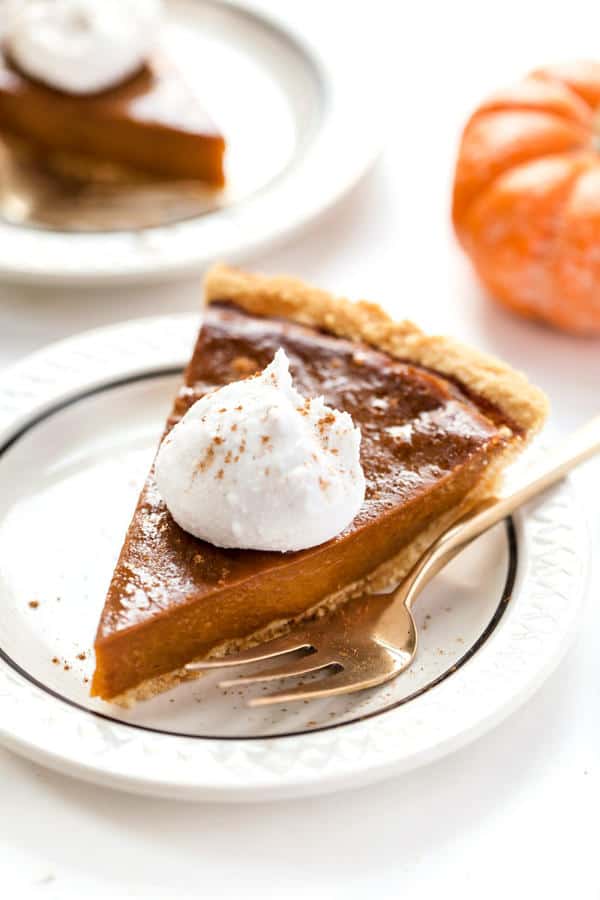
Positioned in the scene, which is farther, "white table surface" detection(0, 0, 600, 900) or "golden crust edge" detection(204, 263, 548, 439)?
"golden crust edge" detection(204, 263, 548, 439)

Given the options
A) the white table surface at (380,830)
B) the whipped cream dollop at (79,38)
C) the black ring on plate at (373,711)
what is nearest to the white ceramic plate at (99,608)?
the black ring on plate at (373,711)

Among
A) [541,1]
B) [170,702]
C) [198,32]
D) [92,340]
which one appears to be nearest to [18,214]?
[92,340]

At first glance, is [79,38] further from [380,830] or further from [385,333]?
[380,830]

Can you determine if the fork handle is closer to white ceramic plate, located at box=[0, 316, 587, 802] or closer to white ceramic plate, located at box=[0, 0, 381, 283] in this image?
white ceramic plate, located at box=[0, 316, 587, 802]

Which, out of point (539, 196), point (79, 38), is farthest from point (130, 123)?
point (539, 196)

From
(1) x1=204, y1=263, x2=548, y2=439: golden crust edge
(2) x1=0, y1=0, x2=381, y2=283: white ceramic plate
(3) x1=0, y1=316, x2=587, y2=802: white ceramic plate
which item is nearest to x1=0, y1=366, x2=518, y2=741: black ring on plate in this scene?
(3) x1=0, y1=316, x2=587, y2=802: white ceramic plate

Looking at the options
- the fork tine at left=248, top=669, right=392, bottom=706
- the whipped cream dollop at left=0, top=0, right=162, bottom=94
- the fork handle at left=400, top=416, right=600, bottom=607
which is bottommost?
the fork tine at left=248, top=669, right=392, bottom=706

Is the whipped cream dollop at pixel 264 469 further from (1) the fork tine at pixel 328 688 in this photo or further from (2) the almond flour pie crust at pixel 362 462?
(1) the fork tine at pixel 328 688

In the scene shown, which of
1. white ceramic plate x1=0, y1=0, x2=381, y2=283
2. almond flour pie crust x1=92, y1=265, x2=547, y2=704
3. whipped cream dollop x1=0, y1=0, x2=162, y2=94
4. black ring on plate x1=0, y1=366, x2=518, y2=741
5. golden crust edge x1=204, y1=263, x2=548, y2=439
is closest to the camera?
black ring on plate x1=0, y1=366, x2=518, y2=741
